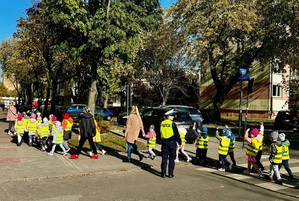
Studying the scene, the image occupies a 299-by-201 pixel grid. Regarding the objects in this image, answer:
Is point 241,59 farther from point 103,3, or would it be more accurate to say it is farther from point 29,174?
point 29,174

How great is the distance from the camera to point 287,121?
82.1 ft

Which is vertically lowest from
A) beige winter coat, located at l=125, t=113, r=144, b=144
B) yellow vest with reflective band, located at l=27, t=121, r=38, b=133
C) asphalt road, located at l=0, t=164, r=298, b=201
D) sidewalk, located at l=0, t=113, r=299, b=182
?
asphalt road, located at l=0, t=164, r=298, b=201

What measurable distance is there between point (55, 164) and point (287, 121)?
19643mm

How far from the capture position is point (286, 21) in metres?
21.5

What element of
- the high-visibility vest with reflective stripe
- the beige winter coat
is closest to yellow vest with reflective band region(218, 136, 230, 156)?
the high-visibility vest with reflective stripe

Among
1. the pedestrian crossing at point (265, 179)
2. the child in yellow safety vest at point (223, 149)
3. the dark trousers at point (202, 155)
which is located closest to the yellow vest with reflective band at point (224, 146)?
the child in yellow safety vest at point (223, 149)

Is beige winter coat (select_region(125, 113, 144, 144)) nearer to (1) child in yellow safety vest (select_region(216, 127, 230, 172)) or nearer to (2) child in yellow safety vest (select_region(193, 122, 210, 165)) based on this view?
(2) child in yellow safety vest (select_region(193, 122, 210, 165))

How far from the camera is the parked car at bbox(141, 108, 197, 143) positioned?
15.4 metres

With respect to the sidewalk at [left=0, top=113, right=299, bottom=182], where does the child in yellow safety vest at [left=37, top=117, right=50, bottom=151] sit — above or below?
above

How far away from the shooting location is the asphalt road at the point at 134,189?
22.3 feet

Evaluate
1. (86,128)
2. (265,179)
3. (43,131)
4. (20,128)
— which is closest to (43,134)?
(43,131)

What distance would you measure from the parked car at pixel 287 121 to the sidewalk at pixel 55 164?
531 inches

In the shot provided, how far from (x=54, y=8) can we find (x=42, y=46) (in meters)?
11.5

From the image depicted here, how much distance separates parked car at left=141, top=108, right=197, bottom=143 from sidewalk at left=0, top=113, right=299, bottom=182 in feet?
8.10
